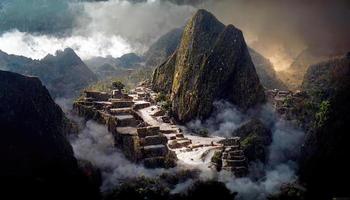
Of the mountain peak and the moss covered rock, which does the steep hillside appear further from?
the moss covered rock

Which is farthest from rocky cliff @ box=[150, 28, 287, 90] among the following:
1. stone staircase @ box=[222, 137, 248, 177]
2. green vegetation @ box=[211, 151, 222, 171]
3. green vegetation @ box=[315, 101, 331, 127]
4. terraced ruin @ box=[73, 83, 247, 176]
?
stone staircase @ box=[222, 137, 248, 177]

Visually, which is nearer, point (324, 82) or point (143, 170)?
point (143, 170)

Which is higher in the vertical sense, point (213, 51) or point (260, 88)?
point (213, 51)

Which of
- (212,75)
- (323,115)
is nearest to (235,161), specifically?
(323,115)

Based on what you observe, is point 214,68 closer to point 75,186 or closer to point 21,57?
point 75,186

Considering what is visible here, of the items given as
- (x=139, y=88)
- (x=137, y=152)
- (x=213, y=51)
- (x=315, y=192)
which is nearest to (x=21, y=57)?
(x=139, y=88)

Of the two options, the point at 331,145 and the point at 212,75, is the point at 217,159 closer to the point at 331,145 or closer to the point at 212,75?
the point at 331,145
